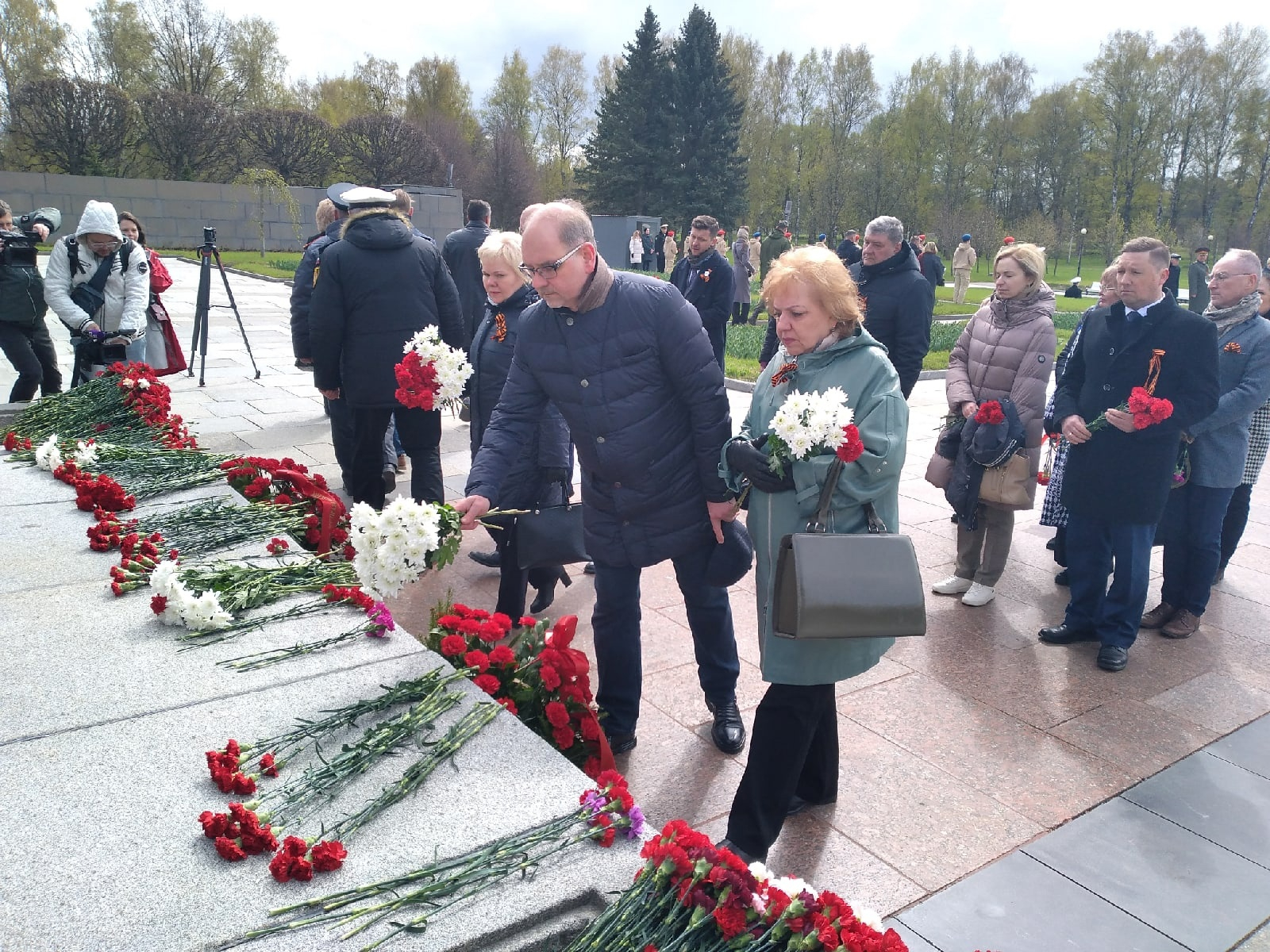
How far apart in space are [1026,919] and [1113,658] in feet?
6.74

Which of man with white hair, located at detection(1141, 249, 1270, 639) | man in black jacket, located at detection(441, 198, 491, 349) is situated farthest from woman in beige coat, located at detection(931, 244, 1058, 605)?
man in black jacket, located at detection(441, 198, 491, 349)

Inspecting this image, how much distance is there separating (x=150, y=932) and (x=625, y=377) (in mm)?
1987

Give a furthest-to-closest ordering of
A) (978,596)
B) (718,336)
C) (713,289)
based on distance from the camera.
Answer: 1. (718,336)
2. (713,289)
3. (978,596)

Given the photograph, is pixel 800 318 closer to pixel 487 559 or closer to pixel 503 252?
pixel 503 252

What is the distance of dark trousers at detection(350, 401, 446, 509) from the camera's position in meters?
5.25

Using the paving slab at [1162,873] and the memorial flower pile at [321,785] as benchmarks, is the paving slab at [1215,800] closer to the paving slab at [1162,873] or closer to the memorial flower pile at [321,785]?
the paving slab at [1162,873]

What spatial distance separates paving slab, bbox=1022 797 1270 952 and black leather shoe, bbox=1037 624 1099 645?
141 centimetres

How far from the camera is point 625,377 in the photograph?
124 inches

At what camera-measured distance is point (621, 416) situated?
3180 mm

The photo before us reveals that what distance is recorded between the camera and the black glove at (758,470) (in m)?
2.69

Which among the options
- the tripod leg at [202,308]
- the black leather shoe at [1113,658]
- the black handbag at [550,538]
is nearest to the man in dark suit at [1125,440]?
the black leather shoe at [1113,658]

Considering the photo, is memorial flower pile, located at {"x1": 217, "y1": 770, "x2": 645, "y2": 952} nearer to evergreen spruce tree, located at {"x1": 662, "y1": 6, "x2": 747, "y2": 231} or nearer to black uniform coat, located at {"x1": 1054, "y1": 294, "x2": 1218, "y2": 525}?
black uniform coat, located at {"x1": 1054, "y1": 294, "x2": 1218, "y2": 525}

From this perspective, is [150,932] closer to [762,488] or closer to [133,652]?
[133,652]

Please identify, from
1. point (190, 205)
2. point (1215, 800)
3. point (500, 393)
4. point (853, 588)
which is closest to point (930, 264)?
point (500, 393)
